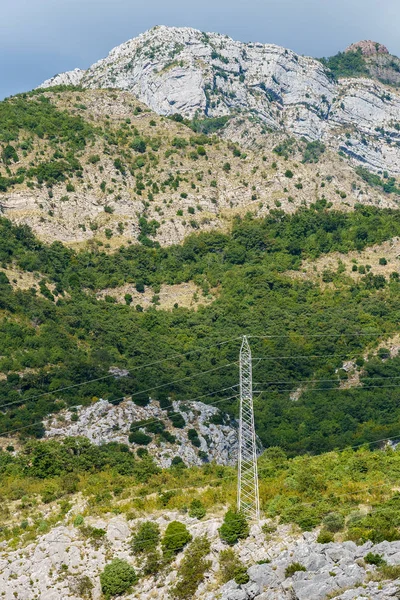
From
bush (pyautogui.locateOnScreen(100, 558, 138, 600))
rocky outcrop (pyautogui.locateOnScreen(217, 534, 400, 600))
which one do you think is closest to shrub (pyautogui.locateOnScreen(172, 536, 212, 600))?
rocky outcrop (pyautogui.locateOnScreen(217, 534, 400, 600))

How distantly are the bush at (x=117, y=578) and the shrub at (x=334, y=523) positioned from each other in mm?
13021

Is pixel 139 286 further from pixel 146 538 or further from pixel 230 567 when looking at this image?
pixel 230 567

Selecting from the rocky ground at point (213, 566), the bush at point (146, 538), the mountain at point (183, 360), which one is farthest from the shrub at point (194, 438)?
the bush at point (146, 538)

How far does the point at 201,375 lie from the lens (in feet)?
340

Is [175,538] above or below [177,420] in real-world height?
below

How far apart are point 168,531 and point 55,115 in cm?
12301

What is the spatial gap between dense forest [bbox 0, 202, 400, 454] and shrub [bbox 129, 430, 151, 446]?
619 cm

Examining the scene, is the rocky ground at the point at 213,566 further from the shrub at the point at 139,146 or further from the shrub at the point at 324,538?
the shrub at the point at 139,146

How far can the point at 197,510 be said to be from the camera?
2395 inches

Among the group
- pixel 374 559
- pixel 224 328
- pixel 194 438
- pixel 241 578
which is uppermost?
pixel 224 328

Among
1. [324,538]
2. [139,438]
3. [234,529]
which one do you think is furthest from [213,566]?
[139,438]

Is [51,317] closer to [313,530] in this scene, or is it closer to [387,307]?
[387,307]

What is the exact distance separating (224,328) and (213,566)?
2543 inches

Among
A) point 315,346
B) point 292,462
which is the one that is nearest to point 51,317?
point 315,346
